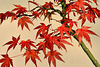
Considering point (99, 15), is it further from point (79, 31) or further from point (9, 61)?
point (9, 61)

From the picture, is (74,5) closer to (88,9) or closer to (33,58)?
(88,9)

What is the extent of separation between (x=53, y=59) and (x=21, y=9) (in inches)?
17.2

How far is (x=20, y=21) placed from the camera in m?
1.37

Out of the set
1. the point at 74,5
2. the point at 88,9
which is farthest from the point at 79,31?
the point at 88,9

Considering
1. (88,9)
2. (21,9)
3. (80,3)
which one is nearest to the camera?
(80,3)

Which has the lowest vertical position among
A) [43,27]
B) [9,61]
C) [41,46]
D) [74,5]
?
[9,61]

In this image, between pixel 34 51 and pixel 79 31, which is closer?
pixel 79 31

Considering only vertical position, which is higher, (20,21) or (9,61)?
(20,21)

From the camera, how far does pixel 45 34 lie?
145cm

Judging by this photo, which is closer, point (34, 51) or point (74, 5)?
point (74, 5)

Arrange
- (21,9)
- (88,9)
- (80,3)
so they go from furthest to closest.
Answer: (88,9) → (21,9) → (80,3)

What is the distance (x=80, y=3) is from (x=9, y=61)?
695 mm

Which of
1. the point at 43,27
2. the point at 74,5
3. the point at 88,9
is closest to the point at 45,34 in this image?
the point at 43,27

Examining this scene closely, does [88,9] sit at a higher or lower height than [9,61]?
higher
